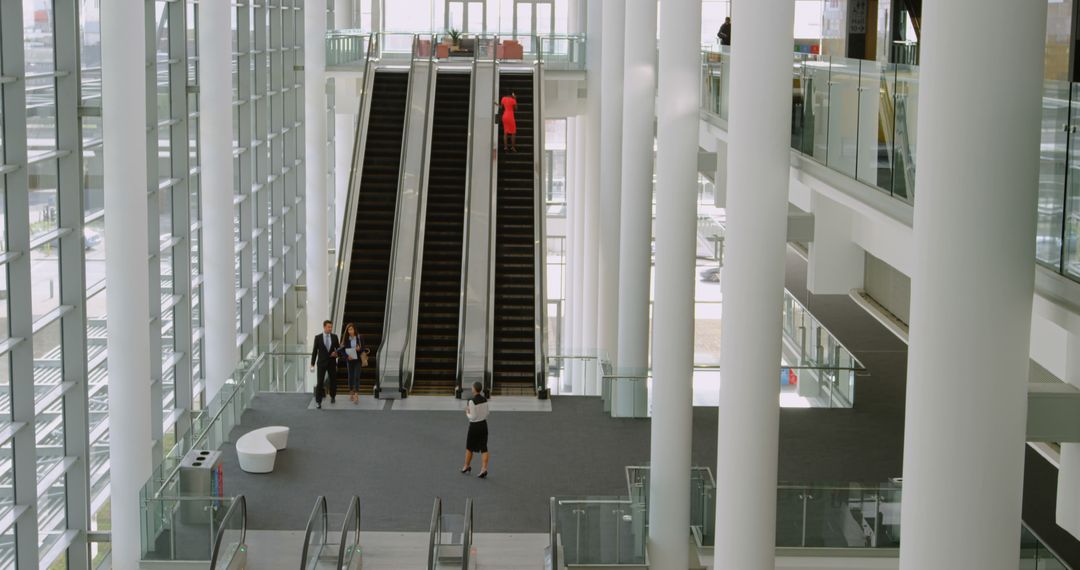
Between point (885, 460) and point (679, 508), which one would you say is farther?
point (885, 460)

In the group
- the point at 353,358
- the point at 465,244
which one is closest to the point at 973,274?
the point at 353,358

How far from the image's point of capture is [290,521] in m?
15.8

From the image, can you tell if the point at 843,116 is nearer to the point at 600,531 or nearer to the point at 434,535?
the point at 600,531

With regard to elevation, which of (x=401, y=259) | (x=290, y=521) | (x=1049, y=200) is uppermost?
(x=1049, y=200)

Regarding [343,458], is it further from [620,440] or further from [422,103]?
[422,103]

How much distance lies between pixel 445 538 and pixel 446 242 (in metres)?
11.9

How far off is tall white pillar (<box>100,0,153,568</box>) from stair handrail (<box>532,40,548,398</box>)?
6.91 m

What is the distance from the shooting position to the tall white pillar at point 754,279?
9.95 meters

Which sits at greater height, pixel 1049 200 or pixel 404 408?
pixel 1049 200

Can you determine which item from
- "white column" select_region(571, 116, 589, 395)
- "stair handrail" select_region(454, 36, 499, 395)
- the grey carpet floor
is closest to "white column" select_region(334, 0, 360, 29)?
"white column" select_region(571, 116, 589, 395)

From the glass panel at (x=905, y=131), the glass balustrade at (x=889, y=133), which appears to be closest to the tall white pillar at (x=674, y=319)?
the glass balustrade at (x=889, y=133)

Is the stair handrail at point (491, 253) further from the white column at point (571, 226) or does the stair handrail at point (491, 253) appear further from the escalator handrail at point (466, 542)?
the white column at point (571, 226)

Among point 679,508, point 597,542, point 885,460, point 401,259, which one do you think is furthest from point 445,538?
point 401,259

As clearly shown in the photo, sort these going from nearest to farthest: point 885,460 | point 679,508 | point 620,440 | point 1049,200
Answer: point 1049,200 < point 679,508 < point 885,460 < point 620,440
